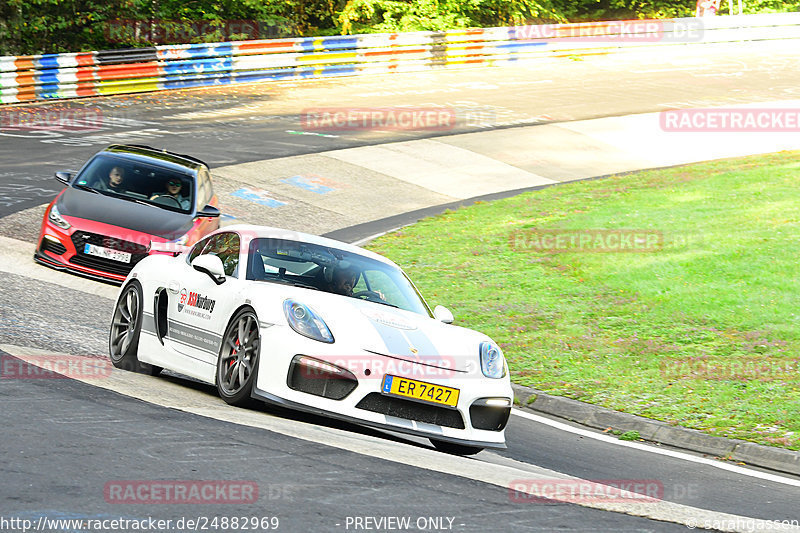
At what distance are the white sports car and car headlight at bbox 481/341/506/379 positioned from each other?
0.03 ft

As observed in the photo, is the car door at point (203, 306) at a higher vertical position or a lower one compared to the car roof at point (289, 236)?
lower

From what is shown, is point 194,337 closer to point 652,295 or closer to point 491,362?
point 491,362

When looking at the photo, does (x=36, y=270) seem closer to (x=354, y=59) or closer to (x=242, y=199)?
(x=242, y=199)

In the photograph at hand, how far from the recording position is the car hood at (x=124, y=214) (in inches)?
537

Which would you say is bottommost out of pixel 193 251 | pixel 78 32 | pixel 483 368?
pixel 483 368

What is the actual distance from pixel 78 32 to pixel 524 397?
30.3 metres

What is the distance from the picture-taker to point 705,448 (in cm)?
857

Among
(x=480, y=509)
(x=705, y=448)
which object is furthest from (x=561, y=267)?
(x=480, y=509)

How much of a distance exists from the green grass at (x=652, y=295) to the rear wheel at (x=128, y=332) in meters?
3.73

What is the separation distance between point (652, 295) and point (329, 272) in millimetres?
6318

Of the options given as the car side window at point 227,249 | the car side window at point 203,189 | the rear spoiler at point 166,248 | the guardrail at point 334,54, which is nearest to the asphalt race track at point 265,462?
the rear spoiler at point 166,248

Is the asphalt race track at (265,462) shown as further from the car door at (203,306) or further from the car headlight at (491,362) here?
the car headlight at (491,362)

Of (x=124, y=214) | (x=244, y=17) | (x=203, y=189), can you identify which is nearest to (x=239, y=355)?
(x=124, y=214)

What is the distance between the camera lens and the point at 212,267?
7.98 meters
